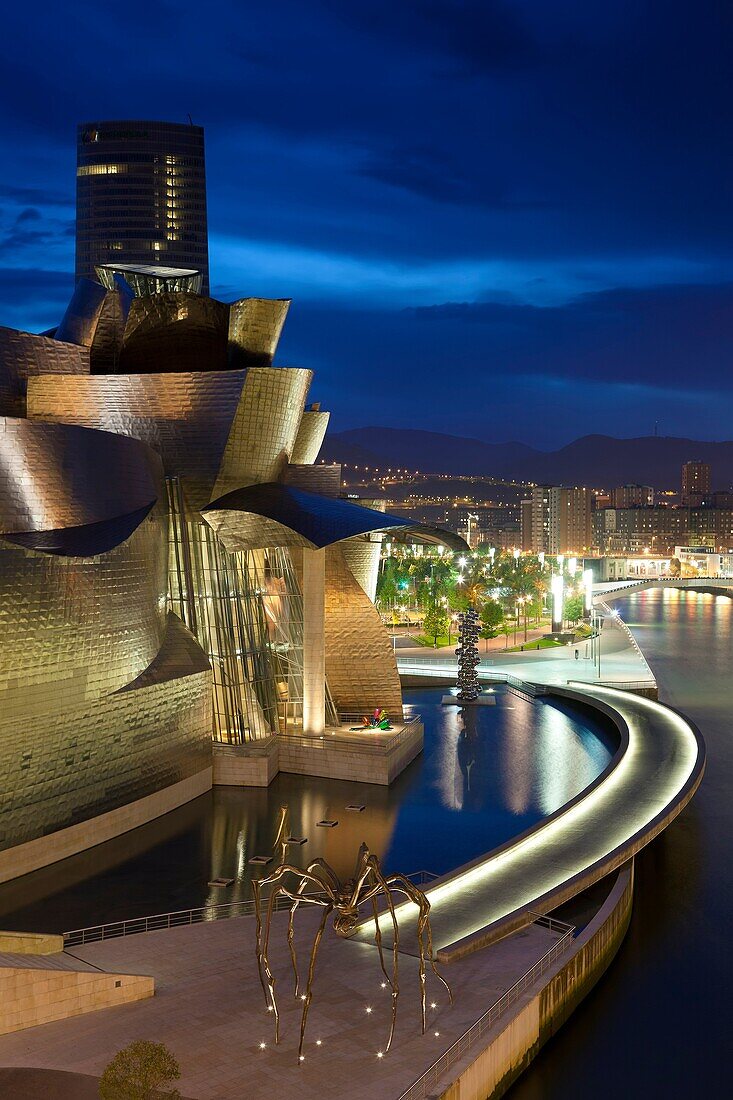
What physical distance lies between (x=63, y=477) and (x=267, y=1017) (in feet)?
44.2

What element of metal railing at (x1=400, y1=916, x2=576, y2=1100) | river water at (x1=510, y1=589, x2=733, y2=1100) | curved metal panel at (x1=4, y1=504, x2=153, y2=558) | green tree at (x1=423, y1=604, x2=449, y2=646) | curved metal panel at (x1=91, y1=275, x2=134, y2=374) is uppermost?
curved metal panel at (x1=91, y1=275, x2=134, y2=374)

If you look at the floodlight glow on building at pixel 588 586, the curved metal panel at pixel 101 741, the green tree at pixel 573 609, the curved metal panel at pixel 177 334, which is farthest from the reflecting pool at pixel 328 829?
the floodlight glow on building at pixel 588 586

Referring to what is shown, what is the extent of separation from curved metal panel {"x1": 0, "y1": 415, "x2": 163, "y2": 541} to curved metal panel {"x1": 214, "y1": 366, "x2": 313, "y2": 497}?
3.63 metres

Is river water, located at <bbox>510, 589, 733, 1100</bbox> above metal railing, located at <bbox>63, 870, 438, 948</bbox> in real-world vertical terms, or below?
below

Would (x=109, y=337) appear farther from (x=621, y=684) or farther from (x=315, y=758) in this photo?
(x=621, y=684)

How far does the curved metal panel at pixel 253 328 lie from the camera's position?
32906 mm

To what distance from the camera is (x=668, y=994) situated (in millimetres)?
19000

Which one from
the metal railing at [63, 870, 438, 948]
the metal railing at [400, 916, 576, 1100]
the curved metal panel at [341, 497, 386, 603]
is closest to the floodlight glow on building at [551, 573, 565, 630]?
the curved metal panel at [341, 497, 386, 603]

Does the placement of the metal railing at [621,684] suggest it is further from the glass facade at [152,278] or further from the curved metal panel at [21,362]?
the curved metal panel at [21,362]

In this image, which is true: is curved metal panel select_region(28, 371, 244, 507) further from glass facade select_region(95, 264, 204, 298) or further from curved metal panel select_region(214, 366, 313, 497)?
glass facade select_region(95, 264, 204, 298)

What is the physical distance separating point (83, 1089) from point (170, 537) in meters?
18.5

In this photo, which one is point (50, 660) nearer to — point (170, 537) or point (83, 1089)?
point (170, 537)

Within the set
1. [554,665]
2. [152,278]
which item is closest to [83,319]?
[152,278]

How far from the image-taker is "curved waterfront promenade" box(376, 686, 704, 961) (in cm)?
1914
